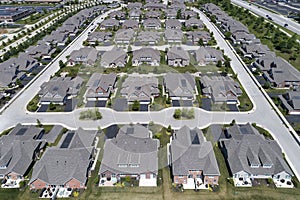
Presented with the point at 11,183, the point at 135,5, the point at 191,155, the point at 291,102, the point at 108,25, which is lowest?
the point at 11,183

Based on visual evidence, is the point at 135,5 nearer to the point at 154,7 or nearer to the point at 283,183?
the point at 154,7

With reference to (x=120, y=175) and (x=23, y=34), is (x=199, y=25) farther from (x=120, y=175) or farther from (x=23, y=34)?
(x=120, y=175)

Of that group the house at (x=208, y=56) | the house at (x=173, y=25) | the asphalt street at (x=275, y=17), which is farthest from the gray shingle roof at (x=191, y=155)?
the asphalt street at (x=275, y=17)

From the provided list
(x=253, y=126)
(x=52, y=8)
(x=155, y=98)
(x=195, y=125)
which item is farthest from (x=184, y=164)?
(x=52, y=8)

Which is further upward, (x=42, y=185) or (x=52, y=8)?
(x=52, y=8)

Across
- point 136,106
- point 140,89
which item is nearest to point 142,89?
point 140,89

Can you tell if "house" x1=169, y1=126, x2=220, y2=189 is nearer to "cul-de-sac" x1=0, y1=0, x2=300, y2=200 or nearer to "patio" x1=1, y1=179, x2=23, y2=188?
"cul-de-sac" x1=0, y1=0, x2=300, y2=200

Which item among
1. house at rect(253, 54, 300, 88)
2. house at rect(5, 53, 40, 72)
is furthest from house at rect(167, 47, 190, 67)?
house at rect(5, 53, 40, 72)

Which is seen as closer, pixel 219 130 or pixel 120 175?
pixel 120 175
